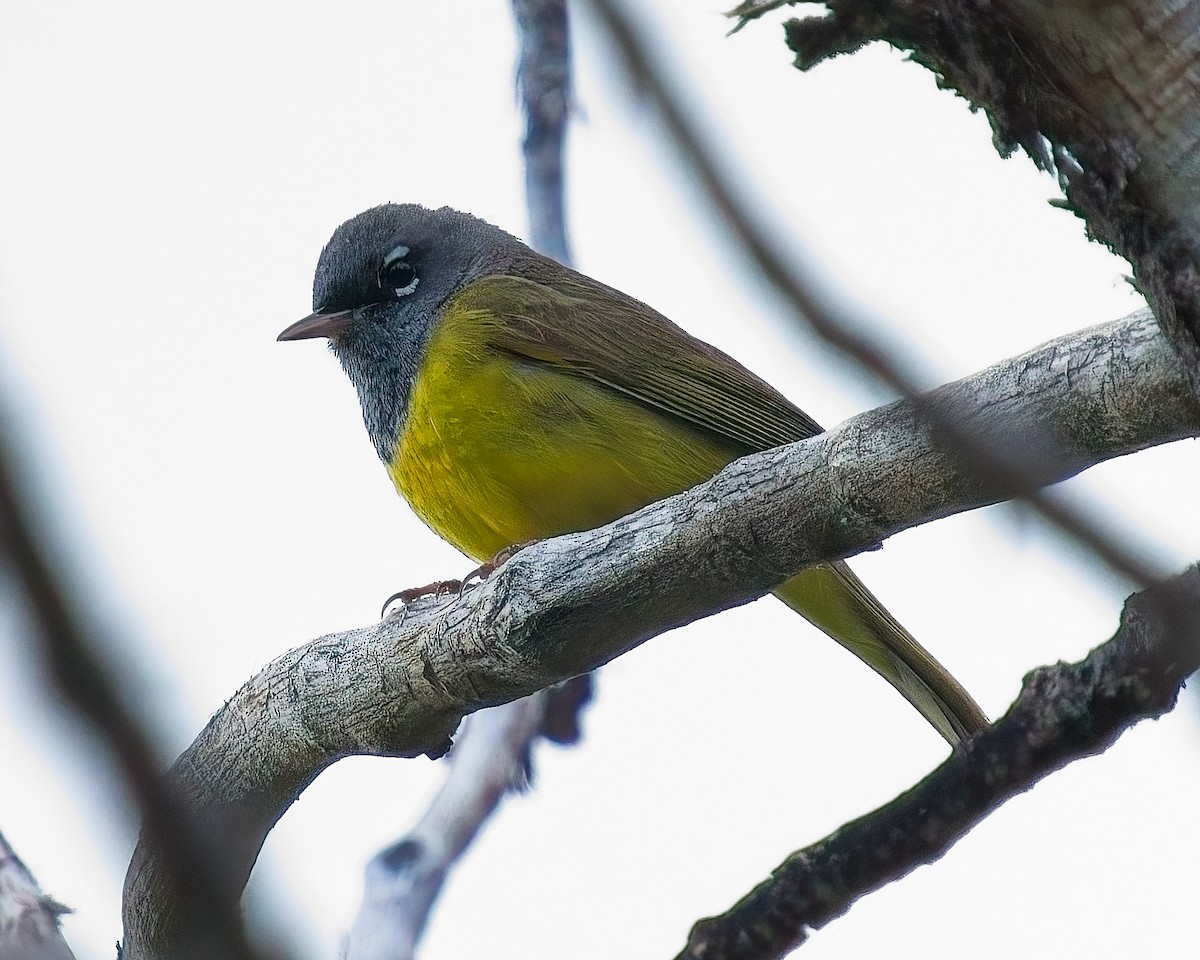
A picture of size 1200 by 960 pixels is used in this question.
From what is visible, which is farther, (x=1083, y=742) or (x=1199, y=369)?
(x=1083, y=742)

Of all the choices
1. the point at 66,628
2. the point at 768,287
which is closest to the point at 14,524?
the point at 66,628

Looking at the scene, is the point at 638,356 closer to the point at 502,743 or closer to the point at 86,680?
the point at 502,743

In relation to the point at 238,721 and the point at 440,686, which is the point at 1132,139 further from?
the point at 238,721

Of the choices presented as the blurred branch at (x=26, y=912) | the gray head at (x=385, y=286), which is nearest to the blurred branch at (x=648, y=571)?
the blurred branch at (x=26, y=912)

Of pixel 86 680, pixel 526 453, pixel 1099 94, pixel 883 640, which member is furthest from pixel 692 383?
pixel 86 680

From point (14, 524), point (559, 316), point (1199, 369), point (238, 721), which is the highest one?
point (559, 316)

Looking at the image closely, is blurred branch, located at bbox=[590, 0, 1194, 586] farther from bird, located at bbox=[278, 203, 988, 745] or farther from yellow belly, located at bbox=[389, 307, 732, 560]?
yellow belly, located at bbox=[389, 307, 732, 560]
